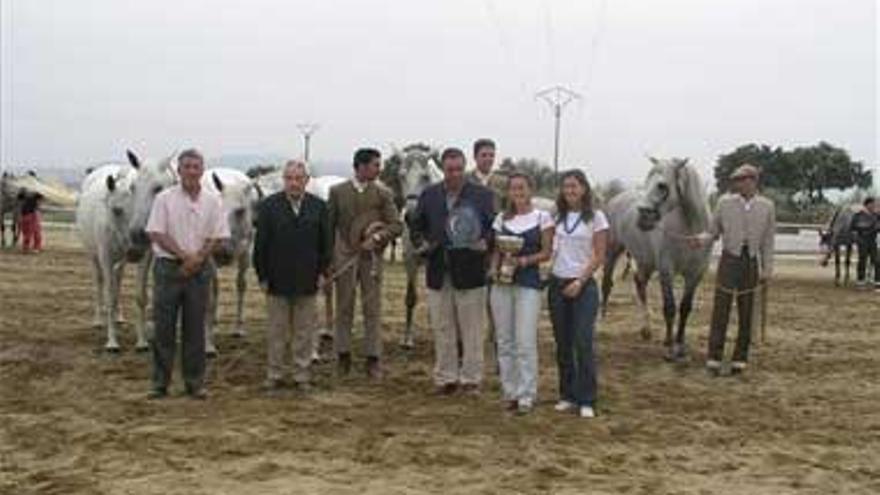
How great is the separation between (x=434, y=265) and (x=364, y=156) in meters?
1.12

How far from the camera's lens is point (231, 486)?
5.99 metres

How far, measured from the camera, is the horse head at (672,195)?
10.2 m

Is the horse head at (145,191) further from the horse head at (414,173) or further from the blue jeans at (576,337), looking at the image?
the blue jeans at (576,337)

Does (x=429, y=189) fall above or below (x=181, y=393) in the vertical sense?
above

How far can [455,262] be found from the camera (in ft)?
28.2

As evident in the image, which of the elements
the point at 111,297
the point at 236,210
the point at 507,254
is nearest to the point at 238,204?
the point at 236,210

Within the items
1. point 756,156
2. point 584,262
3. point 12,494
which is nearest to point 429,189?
point 584,262

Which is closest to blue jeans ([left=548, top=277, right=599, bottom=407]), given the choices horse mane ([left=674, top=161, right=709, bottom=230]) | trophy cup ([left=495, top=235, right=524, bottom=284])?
trophy cup ([left=495, top=235, right=524, bottom=284])

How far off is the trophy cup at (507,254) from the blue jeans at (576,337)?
349 millimetres

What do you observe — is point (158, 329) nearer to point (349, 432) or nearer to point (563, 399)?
point (349, 432)

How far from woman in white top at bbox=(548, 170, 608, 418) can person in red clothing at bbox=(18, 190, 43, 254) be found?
19468 millimetres

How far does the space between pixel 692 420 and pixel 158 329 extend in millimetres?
3974

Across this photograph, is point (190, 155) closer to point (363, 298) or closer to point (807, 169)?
point (363, 298)

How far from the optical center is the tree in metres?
65.4
